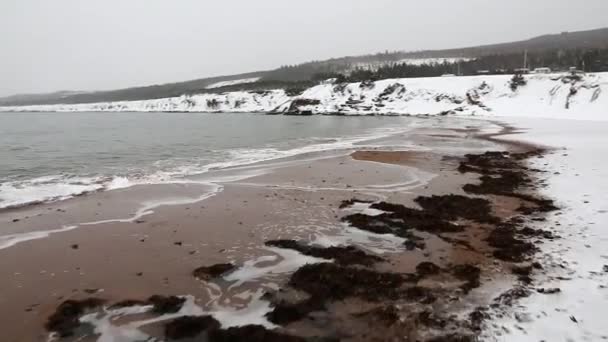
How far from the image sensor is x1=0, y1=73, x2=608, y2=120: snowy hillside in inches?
2039

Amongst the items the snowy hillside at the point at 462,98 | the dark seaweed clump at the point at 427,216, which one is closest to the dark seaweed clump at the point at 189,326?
the dark seaweed clump at the point at 427,216

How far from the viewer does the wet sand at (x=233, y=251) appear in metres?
5.34

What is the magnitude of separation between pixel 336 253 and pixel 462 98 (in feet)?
232

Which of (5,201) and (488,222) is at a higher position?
(5,201)

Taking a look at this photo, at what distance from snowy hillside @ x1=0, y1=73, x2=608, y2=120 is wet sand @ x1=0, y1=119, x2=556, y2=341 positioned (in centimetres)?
4522

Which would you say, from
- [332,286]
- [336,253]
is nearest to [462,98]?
[336,253]

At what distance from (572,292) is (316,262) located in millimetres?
3924

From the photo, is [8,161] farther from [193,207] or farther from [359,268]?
[359,268]

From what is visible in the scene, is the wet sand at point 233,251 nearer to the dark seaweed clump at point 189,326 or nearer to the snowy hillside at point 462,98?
the dark seaweed clump at point 189,326

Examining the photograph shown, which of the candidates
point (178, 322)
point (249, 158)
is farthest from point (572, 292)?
point (249, 158)

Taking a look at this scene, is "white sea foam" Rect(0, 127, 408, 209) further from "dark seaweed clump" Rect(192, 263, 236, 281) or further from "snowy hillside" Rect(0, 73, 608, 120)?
"snowy hillside" Rect(0, 73, 608, 120)

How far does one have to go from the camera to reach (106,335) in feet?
16.3

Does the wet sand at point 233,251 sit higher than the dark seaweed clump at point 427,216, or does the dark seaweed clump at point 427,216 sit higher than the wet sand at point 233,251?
the wet sand at point 233,251

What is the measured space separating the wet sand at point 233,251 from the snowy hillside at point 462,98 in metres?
45.2
